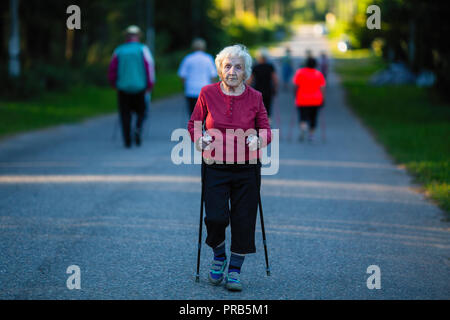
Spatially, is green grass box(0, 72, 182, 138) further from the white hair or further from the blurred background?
the white hair

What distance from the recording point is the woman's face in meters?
5.21

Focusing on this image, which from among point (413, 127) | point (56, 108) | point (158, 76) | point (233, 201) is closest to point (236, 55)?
point (233, 201)

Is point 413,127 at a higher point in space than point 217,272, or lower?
higher

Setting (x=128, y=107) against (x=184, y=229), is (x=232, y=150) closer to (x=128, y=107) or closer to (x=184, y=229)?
(x=184, y=229)

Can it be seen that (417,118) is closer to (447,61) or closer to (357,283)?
(447,61)

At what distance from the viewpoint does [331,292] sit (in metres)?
5.26

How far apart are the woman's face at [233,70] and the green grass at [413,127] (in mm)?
4144

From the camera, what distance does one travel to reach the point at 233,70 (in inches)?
205

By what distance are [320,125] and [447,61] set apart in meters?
6.28

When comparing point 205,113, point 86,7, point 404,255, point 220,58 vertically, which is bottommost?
point 404,255

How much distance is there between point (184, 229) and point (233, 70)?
249cm

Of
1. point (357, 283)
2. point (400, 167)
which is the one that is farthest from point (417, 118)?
point (357, 283)

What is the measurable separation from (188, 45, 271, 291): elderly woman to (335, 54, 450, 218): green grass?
12.6 feet
